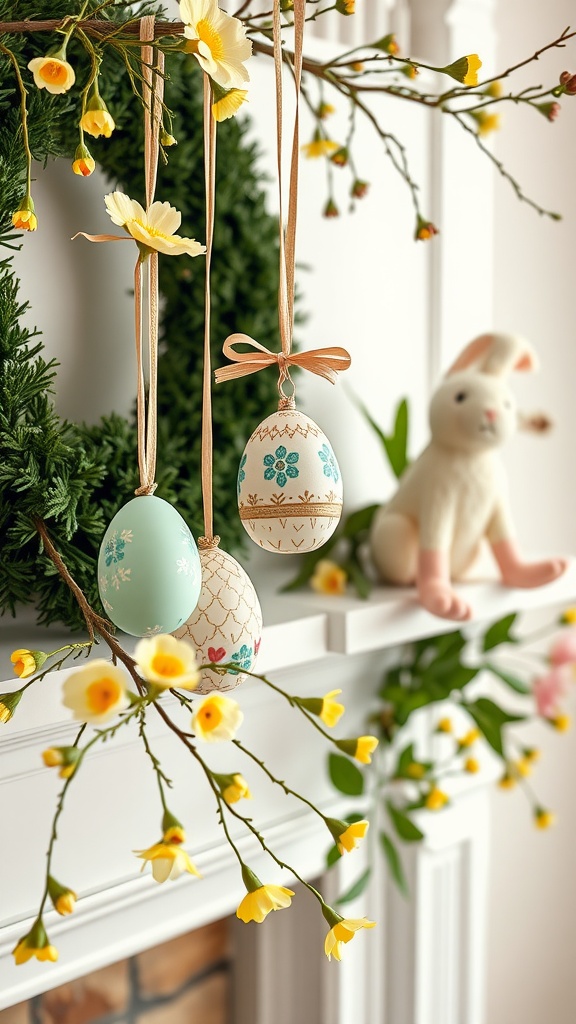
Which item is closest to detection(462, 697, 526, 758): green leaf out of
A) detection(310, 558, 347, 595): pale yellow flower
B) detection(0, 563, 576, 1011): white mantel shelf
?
detection(0, 563, 576, 1011): white mantel shelf

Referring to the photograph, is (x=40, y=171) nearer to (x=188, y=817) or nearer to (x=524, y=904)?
(x=188, y=817)

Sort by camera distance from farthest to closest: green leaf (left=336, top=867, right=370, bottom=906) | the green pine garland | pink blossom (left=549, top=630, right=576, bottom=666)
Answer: pink blossom (left=549, top=630, right=576, bottom=666), green leaf (left=336, top=867, right=370, bottom=906), the green pine garland

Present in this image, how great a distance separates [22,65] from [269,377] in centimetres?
34

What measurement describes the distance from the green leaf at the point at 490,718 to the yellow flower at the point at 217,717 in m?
0.68

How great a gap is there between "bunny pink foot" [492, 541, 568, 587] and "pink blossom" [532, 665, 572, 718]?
33cm

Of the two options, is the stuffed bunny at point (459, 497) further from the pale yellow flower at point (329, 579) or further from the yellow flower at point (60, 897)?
the yellow flower at point (60, 897)

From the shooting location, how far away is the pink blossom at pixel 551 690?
1231 mm

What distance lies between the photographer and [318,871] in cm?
105

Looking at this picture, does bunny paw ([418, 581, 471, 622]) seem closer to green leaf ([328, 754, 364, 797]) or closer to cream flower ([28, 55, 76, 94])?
green leaf ([328, 754, 364, 797])

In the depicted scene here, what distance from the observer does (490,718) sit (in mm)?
1086

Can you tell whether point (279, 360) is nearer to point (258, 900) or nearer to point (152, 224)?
point (152, 224)

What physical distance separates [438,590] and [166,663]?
1.62 feet

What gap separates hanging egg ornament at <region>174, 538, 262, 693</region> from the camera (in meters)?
0.56

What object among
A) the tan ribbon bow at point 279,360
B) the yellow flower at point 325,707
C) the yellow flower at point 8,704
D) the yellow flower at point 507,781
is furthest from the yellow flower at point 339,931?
the yellow flower at point 507,781
